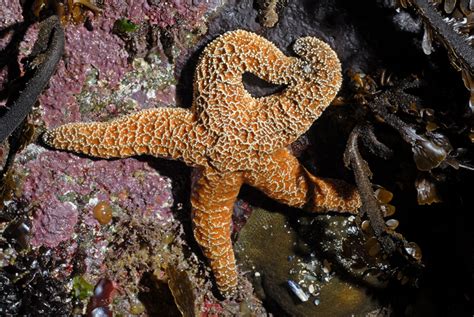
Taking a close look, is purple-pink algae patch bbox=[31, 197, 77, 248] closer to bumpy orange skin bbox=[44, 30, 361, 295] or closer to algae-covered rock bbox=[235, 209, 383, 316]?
bumpy orange skin bbox=[44, 30, 361, 295]

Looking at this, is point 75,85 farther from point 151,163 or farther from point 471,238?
point 471,238

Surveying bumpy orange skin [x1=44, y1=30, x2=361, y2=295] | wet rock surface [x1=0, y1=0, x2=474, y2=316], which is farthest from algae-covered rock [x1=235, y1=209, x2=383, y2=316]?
bumpy orange skin [x1=44, y1=30, x2=361, y2=295]

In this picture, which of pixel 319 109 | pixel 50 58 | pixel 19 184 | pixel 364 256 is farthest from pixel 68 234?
pixel 364 256

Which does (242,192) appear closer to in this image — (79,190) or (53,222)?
(79,190)

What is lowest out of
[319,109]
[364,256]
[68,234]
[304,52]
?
[68,234]

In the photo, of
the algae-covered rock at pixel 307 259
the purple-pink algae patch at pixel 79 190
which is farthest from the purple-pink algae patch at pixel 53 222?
the algae-covered rock at pixel 307 259

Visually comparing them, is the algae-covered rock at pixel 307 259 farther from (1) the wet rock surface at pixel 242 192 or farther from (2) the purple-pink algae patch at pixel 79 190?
(2) the purple-pink algae patch at pixel 79 190

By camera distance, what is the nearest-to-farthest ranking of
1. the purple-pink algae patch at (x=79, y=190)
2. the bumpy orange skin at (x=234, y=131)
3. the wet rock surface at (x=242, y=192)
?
the bumpy orange skin at (x=234, y=131), the wet rock surface at (x=242, y=192), the purple-pink algae patch at (x=79, y=190)

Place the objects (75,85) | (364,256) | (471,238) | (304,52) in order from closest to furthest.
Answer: (304,52), (75,85), (471,238), (364,256)
